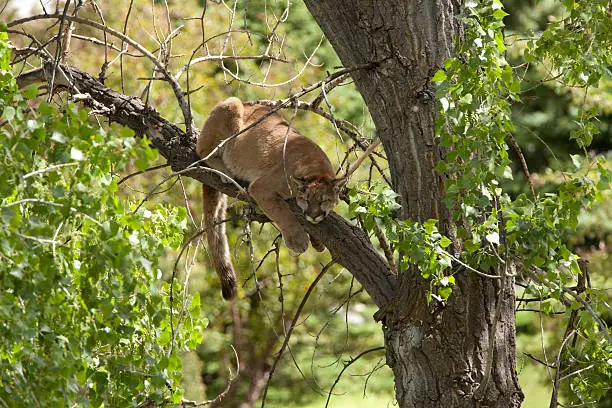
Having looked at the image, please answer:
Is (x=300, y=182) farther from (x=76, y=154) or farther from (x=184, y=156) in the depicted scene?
(x=76, y=154)

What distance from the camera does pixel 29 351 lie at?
2.07 m

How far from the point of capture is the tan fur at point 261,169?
15.6 feet

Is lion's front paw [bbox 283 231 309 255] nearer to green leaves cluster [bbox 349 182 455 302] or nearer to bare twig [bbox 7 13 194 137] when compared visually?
bare twig [bbox 7 13 194 137]

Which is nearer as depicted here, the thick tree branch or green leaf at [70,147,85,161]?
green leaf at [70,147,85,161]

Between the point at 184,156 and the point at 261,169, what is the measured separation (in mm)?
839

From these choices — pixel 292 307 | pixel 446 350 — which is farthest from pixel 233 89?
pixel 446 350

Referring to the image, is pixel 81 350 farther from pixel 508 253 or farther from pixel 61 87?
pixel 61 87

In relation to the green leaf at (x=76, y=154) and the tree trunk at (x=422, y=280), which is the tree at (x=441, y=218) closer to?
the tree trunk at (x=422, y=280)

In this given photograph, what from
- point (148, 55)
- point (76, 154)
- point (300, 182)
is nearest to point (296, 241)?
point (300, 182)

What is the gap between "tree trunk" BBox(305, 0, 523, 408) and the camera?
3.37m

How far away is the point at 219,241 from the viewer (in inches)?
200

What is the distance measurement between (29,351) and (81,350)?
0.68ft

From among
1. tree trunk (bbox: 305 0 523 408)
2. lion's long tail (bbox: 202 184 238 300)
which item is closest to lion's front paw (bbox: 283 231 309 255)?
lion's long tail (bbox: 202 184 238 300)

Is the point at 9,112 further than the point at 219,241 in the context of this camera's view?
No
